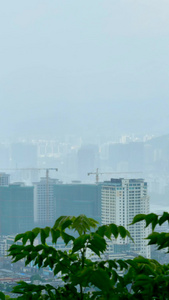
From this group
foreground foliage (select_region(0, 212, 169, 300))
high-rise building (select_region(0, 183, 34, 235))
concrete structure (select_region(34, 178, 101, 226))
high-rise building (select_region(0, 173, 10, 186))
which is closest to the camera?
foreground foliage (select_region(0, 212, 169, 300))

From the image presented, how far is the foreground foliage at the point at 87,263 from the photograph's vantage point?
0.51m

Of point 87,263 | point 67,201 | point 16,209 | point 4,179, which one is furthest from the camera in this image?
point 4,179

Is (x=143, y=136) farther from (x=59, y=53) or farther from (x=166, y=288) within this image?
(x=166, y=288)

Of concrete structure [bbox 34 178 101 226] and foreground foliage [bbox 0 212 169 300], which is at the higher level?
foreground foliage [bbox 0 212 169 300]

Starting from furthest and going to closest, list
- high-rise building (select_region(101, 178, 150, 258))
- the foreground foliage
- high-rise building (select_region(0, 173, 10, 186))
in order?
high-rise building (select_region(0, 173, 10, 186)), high-rise building (select_region(101, 178, 150, 258)), the foreground foliage

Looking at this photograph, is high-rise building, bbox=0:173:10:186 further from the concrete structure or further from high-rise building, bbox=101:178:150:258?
high-rise building, bbox=101:178:150:258

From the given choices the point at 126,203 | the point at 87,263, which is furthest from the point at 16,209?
the point at 87,263

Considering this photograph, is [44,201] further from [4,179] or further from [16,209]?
[4,179]

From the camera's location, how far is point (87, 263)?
1.99ft

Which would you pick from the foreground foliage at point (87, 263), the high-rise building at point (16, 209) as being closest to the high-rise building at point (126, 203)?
the high-rise building at point (16, 209)

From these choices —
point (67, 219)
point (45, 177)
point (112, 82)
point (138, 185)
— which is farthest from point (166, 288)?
point (112, 82)

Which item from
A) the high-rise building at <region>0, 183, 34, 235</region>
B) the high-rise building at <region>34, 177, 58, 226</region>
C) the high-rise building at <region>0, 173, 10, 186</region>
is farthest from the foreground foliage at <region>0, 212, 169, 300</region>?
the high-rise building at <region>0, 173, 10, 186</region>

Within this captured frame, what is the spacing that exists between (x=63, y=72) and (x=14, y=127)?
34.4 inches

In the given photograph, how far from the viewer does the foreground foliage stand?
0.51 m
